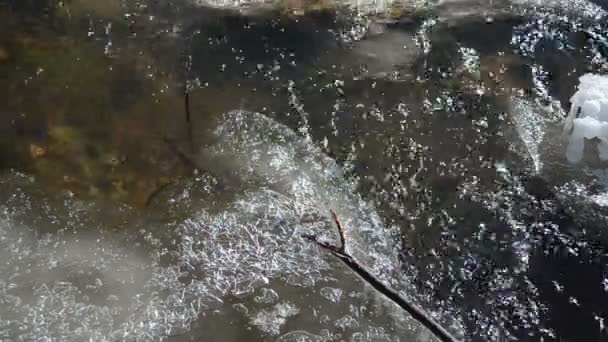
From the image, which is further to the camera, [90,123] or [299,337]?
[90,123]

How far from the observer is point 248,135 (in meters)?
4.37

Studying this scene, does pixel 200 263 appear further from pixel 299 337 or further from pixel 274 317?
pixel 299 337

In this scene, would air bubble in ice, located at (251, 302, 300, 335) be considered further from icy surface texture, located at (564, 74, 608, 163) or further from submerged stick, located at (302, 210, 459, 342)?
icy surface texture, located at (564, 74, 608, 163)

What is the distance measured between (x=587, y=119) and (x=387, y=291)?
5.78 feet

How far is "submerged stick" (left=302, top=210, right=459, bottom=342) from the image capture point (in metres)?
3.27

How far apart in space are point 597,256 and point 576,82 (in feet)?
5.01

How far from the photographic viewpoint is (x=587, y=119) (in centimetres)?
420

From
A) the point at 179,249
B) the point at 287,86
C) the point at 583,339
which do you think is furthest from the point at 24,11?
the point at 583,339

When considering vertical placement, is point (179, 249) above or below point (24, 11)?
below

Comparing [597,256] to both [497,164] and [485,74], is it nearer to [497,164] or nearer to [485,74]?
[497,164]

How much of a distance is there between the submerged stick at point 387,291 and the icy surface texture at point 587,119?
1.63 metres

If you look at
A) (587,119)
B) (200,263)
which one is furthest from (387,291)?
(587,119)

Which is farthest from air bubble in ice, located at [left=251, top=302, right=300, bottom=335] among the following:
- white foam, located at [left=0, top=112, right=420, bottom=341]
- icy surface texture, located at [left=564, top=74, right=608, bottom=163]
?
icy surface texture, located at [left=564, top=74, right=608, bottom=163]

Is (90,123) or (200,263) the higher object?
(90,123)
